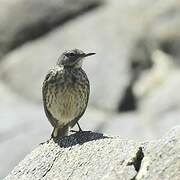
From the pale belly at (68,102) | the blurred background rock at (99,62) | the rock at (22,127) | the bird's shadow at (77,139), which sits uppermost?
the blurred background rock at (99,62)

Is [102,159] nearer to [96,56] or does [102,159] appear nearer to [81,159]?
[81,159]

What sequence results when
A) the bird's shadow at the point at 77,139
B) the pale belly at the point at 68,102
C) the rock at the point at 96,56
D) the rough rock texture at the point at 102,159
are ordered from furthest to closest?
the rock at the point at 96,56 → the pale belly at the point at 68,102 → the bird's shadow at the point at 77,139 → the rough rock texture at the point at 102,159

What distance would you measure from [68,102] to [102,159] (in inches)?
98.5

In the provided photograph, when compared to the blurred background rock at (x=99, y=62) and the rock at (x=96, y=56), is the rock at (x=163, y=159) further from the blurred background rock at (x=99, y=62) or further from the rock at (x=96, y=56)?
the rock at (x=96, y=56)

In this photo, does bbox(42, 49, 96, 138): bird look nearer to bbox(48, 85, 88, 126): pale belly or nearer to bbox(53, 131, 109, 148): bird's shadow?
bbox(48, 85, 88, 126): pale belly

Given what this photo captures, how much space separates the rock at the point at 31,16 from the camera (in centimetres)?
2795

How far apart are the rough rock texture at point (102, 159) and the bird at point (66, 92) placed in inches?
43.0

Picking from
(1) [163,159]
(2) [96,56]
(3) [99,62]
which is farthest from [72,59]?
(2) [96,56]

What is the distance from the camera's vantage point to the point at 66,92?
480 inches

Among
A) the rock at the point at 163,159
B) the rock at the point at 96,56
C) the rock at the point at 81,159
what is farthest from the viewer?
the rock at the point at 96,56

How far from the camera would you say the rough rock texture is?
916cm

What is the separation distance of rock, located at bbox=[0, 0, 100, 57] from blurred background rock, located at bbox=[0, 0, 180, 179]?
3cm

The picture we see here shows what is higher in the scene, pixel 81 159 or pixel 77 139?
pixel 77 139

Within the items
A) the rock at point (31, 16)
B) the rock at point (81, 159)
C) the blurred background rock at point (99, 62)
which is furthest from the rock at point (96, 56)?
the rock at point (81, 159)
